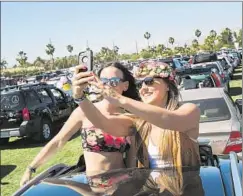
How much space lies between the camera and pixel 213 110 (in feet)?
21.1

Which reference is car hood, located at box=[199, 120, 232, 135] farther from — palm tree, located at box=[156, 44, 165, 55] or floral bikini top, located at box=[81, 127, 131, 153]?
palm tree, located at box=[156, 44, 165, 55]

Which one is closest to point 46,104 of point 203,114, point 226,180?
point 203,114

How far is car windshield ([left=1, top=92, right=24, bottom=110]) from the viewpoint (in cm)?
1153

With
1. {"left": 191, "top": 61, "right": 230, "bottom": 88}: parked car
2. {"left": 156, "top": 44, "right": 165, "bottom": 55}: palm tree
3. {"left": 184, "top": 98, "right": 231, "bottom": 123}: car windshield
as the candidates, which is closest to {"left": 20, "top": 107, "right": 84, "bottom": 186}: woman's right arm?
{"left": 184, "top": 98, "right": 231, "bottom": 123}: car windshield

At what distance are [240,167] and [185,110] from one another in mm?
542

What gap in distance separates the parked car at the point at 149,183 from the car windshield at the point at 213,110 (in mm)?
3287

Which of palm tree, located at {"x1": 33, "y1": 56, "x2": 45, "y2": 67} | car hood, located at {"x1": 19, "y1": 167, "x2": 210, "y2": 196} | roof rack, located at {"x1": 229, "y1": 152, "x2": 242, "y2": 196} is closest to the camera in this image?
roof rack, located at {"x1": 229, "y1": 152, "x2": 242, "y2": 196}

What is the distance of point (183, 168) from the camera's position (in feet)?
8.89

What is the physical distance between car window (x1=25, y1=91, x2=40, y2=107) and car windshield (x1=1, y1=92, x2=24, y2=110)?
191mm

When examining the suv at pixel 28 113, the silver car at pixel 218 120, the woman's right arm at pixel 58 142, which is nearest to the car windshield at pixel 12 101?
the suv at pixel 28 113

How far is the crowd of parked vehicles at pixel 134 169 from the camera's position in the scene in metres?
2.55

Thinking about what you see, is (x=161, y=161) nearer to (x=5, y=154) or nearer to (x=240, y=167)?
(x=240, y=167)

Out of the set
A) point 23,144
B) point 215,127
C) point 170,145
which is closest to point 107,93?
point 170,145

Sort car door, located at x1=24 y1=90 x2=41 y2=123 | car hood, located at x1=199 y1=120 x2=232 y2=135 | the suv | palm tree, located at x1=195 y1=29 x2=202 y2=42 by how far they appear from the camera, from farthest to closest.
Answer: palm tree, located at x1=195 y1=29 x2=202 y2=42 → car door, located at x1=24 y1=90 x2=41 y2=123 → the suv → car hood, located at x1=199 y1=120 x2=232 y2=135
